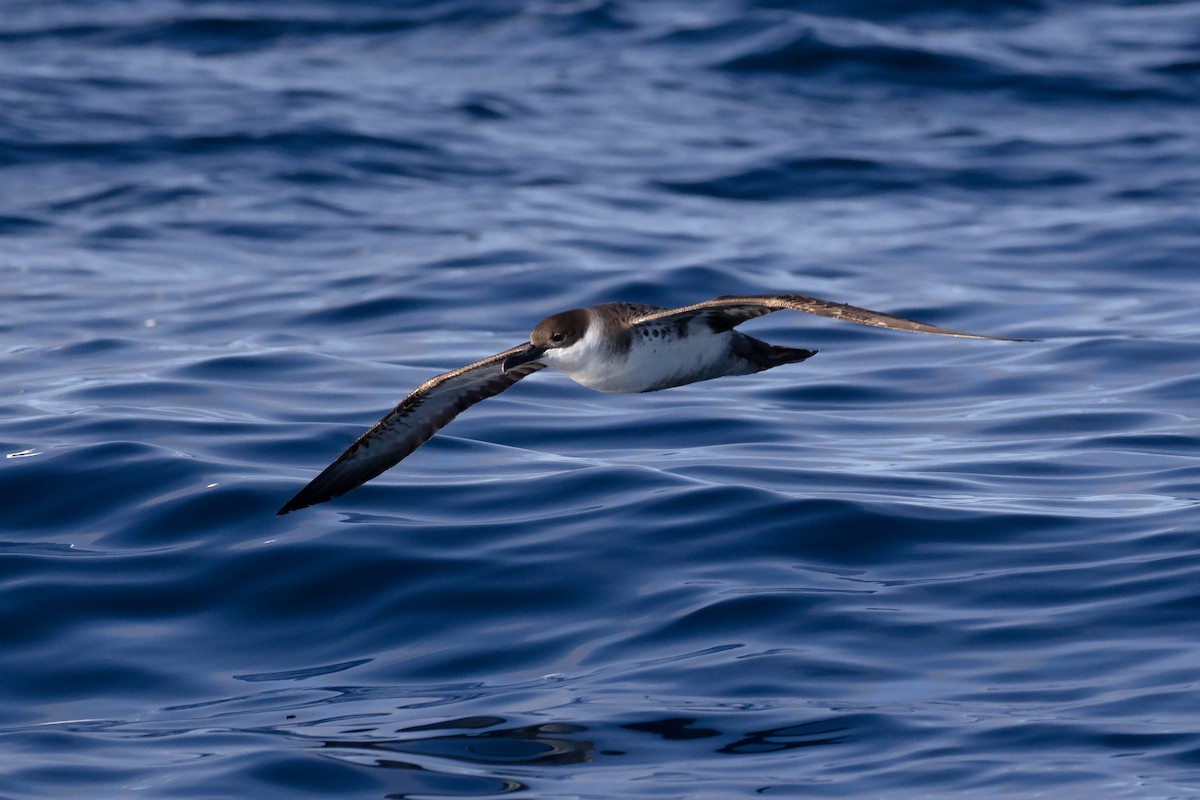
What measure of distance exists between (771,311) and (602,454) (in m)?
3.50

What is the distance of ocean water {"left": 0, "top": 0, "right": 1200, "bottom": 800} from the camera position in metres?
6.62

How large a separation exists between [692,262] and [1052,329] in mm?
3232

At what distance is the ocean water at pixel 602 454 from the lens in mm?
6625

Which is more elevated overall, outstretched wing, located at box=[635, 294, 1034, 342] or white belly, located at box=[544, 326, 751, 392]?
outstretched wing, located at box=[635, 294, 1034, 342]

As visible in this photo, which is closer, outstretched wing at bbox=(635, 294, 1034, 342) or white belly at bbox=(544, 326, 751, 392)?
outstretched wing at bbox=(635, 294, 1034, 342)

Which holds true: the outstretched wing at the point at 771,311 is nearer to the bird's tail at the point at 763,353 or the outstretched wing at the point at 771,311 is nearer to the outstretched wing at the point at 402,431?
the bird's tail at the point at 763,353

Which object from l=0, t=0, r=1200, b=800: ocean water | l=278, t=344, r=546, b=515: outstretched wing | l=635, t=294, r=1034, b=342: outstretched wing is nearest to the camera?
l=635, t=294, r=1034, b=342: outstretched wing

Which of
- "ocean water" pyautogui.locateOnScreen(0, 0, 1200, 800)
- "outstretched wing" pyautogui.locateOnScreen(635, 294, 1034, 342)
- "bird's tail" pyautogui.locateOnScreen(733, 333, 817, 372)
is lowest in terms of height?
"ocean water" pyautogui.locateOnScreen(0, 0, 1200, 800)

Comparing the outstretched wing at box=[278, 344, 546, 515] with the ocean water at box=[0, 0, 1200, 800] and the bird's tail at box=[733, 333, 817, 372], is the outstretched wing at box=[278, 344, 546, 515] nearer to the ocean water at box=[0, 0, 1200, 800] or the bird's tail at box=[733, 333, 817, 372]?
the ocean water at box=[0, 0, 1200, 800]

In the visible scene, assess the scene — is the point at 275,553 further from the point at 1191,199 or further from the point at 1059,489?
the point at 1191,199

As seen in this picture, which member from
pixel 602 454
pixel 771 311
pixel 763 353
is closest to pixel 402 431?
pixel 763 353

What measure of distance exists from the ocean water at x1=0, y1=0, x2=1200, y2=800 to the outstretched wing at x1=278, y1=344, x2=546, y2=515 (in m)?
0.49

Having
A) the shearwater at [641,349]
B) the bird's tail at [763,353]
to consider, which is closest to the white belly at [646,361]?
the shearwater at [641,349]

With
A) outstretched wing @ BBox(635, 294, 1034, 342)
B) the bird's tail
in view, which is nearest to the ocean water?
the bird's tail
